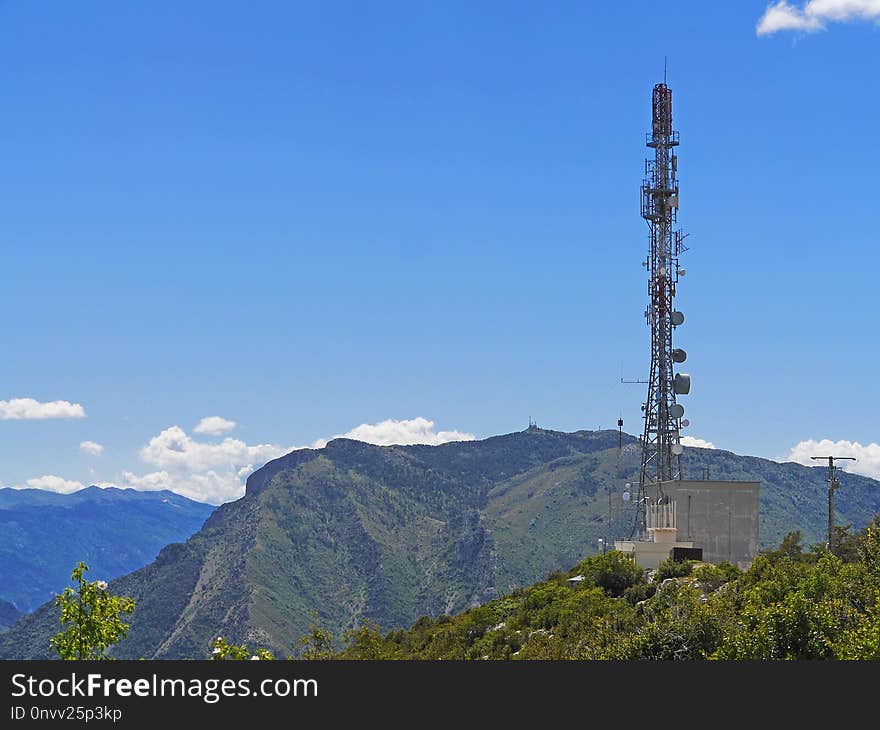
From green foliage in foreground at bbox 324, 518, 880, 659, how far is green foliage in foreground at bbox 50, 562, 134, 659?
48.1ft

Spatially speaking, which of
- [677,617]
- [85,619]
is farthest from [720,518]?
[85,619]

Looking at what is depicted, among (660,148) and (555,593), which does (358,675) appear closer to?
(555,593)

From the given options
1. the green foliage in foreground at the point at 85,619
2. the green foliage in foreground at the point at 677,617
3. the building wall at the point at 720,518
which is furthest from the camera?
the building wall at the point at 720,518

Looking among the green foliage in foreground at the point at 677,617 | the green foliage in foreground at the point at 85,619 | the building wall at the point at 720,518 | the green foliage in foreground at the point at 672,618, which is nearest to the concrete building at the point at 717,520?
the building wall at the point at 720,518

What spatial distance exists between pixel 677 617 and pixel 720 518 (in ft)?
73.6

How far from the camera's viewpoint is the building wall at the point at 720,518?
55906mm

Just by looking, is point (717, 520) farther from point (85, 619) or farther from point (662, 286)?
point (85, 619)

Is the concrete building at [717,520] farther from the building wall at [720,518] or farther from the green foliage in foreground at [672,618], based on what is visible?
the green foliage in foreground at [672,618]

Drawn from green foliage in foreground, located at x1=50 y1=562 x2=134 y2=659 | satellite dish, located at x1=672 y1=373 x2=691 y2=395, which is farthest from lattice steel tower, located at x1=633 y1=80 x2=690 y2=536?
green foliage in foreground, located at x1=50 y1=562 x2=134 y2=659

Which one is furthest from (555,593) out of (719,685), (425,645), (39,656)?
(39,656)

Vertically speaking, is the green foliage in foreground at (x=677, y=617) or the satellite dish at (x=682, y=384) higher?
the satellite dish at (x=682, y=384)

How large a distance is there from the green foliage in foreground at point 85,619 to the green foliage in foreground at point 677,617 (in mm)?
14671

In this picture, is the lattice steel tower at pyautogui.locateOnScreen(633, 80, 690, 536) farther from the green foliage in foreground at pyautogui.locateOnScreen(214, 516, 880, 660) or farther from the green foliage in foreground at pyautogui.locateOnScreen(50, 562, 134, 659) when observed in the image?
the green foliage in foreground at pyautogui.locateOnScreen(50, 562, 134, 659)

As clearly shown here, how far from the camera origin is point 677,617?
34531 millimetres
